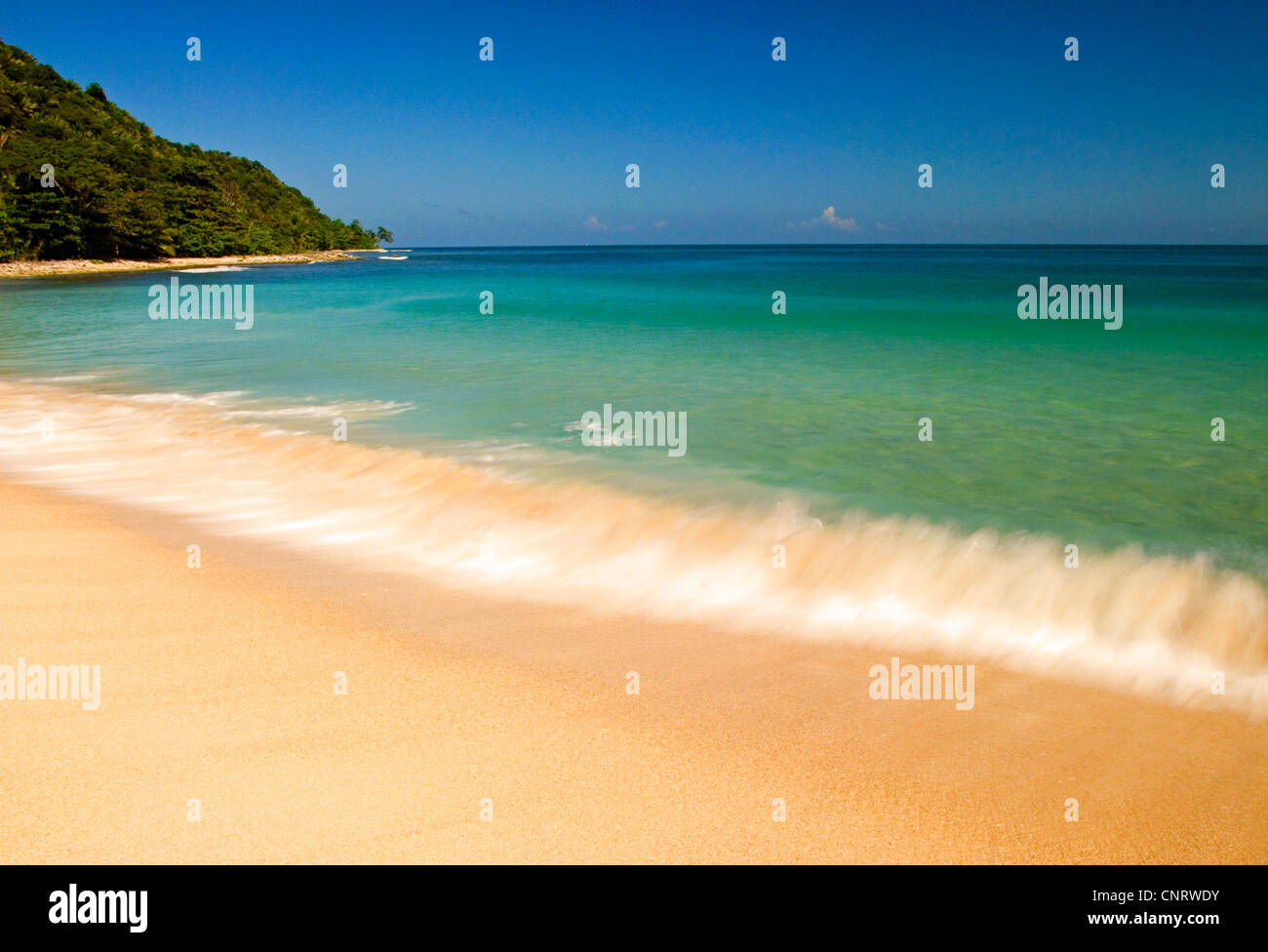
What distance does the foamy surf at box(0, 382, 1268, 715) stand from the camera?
447 cm

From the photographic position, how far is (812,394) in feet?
40.7

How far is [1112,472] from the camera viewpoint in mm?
7871

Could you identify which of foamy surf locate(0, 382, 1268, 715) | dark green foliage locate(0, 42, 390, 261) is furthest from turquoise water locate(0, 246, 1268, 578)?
dark green foliage locate(0, 42, 390, 261)

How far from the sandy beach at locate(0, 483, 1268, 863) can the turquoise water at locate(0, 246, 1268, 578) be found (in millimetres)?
2827

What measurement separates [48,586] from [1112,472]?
854cm

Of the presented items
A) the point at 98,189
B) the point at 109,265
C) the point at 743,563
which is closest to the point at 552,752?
the point at 743,563

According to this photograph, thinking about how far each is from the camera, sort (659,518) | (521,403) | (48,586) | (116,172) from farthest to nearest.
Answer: (116,172), (521,403), (659,518), (48,586)

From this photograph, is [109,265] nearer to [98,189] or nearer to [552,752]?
[98,189]

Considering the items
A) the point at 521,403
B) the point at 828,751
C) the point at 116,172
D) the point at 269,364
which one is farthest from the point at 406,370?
the point at 116,172

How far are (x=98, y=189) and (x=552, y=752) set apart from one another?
8043 centimetres

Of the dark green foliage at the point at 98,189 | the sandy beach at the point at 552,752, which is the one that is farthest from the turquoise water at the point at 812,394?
the dark green foliage at the point at 98,189

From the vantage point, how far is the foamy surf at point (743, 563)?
4469 mm

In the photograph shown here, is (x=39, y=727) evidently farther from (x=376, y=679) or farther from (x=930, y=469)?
(x=930, y=469)

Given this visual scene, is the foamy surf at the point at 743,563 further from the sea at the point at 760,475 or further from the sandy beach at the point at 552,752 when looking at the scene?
the sandy beach at the point at 552,752
